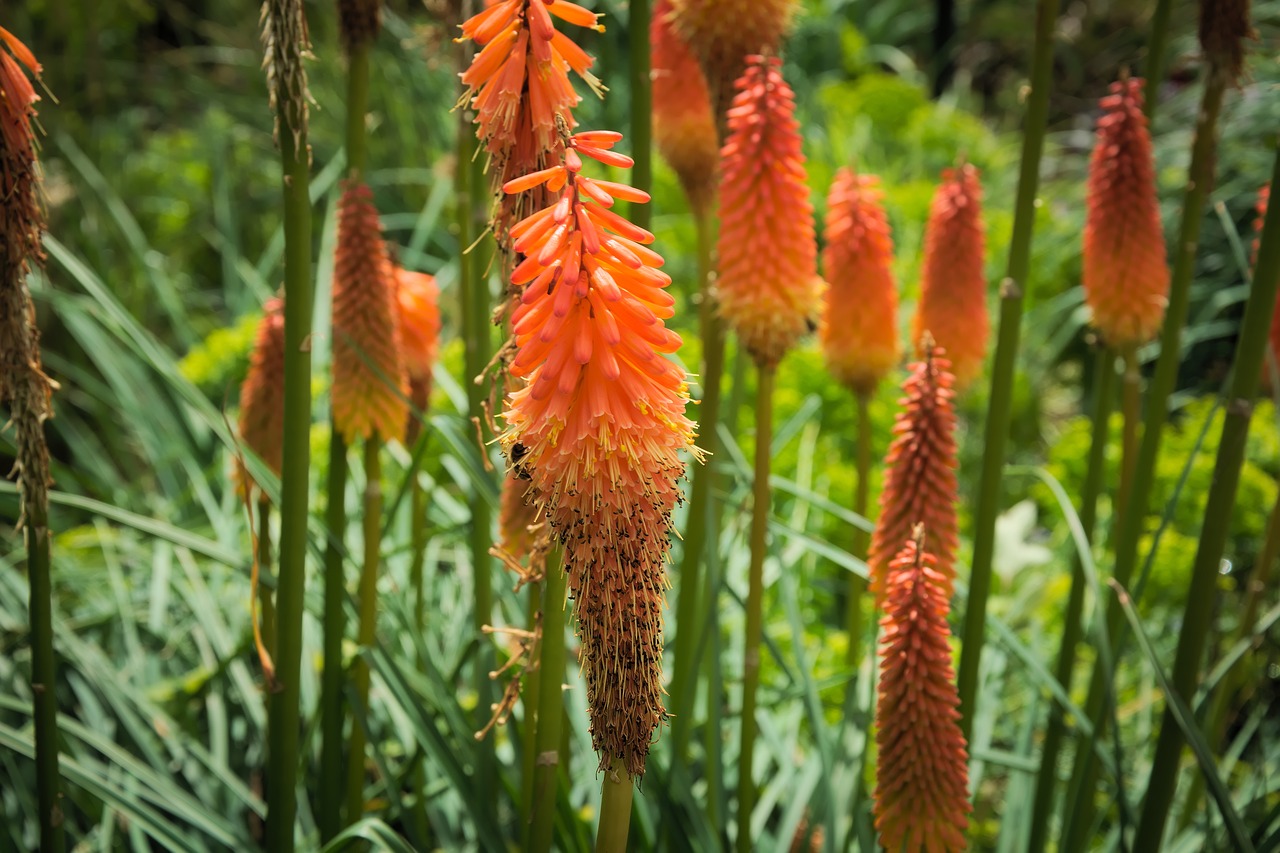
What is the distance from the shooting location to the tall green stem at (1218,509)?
1.83m

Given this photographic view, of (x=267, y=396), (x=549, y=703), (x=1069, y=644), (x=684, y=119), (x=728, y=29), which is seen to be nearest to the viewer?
(x=549, y=703)

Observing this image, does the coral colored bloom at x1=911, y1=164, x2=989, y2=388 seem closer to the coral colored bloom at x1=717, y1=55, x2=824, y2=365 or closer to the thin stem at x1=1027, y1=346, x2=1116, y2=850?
the thin stem at x1=1027, y1=346, x2=1116, y2=850

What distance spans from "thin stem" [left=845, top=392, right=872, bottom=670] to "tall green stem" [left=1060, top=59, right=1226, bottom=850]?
0.63m

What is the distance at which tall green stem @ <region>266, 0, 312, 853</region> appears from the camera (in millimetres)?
1661

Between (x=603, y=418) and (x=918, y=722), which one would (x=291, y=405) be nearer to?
(x=603, y=418)

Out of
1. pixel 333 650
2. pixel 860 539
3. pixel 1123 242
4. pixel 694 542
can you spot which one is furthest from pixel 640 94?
pixel 860 539

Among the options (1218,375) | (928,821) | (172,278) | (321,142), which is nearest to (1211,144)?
(928,821)

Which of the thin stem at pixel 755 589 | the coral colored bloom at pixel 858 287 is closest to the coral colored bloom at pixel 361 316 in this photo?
the thin stem at pixel 755 589

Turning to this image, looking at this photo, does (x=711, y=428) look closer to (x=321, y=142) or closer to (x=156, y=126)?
(x=321, y=142)

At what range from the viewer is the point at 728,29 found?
2.37 m

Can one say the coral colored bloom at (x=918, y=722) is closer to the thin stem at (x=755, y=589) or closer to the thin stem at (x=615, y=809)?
the thin stem at (x=755, y=589)

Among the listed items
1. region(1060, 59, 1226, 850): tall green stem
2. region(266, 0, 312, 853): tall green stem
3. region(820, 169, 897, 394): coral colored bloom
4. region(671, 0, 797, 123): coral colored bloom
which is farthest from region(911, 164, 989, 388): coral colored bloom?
region(266, 0, 312, 853): tall green stem

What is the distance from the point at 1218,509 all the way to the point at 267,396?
83.4 inches

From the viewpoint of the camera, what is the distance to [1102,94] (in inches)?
384
